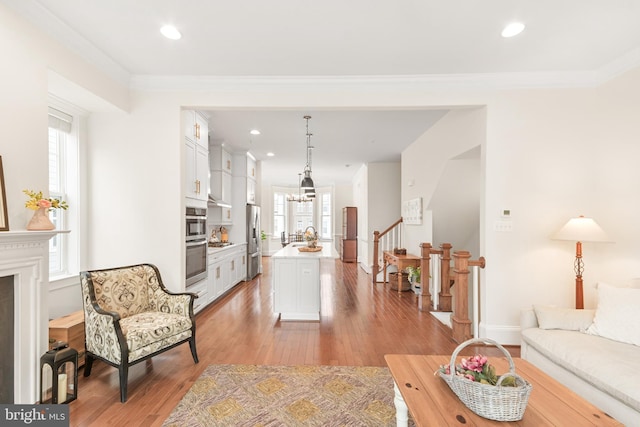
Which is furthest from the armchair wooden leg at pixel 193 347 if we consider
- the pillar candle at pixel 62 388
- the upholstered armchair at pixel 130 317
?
the pillar candle at pixel 62 388

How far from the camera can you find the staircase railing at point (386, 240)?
6.70 metres

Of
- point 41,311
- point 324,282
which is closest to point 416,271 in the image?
point 324,282

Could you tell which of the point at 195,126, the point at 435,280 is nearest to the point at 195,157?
the point at 195,126

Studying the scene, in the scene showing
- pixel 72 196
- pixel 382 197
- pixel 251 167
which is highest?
pixel 251 167

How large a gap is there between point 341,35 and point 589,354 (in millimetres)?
2991

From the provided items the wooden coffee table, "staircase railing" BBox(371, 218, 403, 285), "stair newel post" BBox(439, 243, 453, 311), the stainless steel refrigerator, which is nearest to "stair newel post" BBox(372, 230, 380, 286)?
"staircase railing" BBox(371, 218, 403, 285)

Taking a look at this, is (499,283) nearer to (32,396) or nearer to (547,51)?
(547,51)

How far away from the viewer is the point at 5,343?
203 centimetres

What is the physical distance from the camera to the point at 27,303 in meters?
2.14

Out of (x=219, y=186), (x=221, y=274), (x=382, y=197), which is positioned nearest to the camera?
(x=221, y=274)

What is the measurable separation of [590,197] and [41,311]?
512cm

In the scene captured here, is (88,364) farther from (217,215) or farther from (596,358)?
(596,358)

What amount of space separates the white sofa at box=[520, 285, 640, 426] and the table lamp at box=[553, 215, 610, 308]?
0.64 metres

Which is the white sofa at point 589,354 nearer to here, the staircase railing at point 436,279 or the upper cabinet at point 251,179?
the staircase railing at point 436,279
